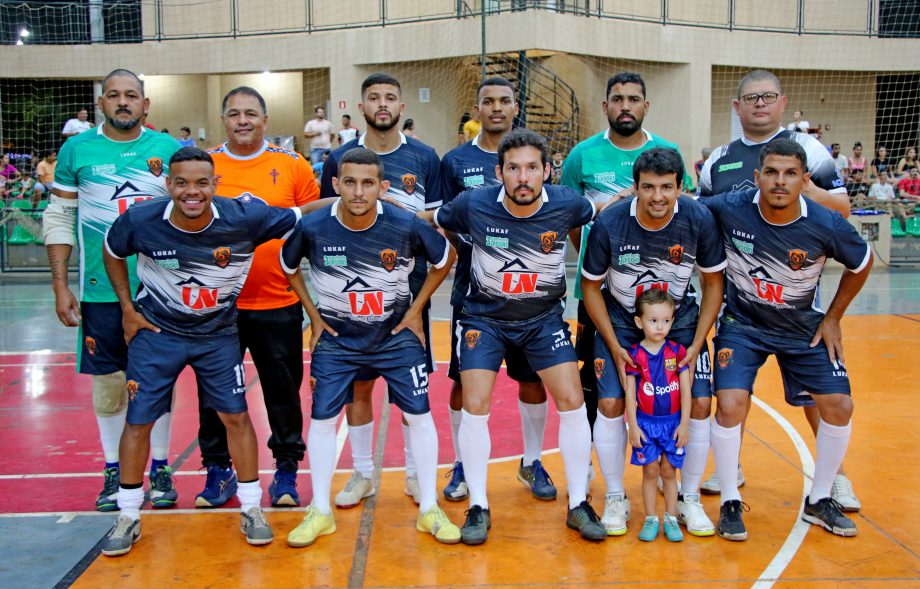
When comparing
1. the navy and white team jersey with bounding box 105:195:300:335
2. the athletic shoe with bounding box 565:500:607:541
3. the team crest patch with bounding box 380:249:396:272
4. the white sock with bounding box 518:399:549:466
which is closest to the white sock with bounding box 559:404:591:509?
the athletic shoe with bounding box 565:500:607:541

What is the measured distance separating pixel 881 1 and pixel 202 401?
2498cm

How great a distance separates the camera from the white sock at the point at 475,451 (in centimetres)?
522

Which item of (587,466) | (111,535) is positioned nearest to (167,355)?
(111,535)

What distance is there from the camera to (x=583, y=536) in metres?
5.11

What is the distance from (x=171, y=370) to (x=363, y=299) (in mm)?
1132

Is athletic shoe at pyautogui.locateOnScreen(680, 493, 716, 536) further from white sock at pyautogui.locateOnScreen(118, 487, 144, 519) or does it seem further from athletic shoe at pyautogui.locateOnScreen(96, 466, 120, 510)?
athletic shoe at pyautogui.locateOnScreen(96, 466, 120, 510)

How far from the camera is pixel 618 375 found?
5.29 metres

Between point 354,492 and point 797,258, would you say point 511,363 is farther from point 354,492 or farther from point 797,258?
point 797,258

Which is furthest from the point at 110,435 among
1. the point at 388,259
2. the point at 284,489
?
the point at 388,259

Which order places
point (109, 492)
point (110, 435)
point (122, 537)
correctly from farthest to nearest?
1. point (110, 435)
2. point (109, 492)
3. point (122, 537)

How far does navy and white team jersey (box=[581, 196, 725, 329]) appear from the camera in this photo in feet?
17.1

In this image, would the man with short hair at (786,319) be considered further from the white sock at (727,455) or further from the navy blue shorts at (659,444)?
the navy blue shorts at (659,444)

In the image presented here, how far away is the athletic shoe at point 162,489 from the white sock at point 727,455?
130 inches

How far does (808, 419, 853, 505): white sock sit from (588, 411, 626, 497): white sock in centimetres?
113
